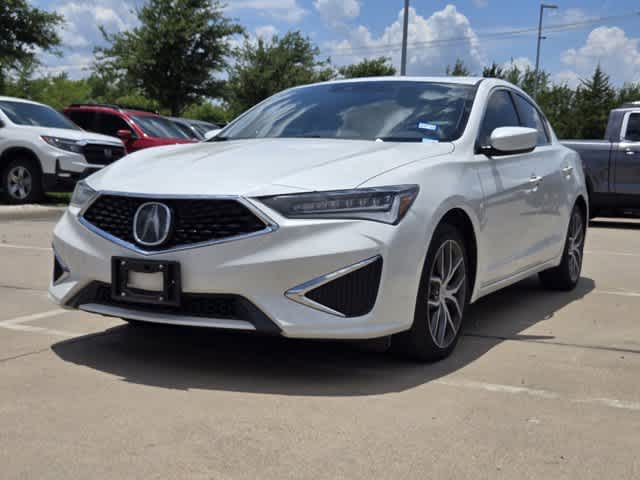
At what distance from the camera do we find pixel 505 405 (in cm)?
409

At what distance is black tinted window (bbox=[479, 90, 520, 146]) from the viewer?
18.4 ft

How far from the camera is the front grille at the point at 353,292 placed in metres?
4.16

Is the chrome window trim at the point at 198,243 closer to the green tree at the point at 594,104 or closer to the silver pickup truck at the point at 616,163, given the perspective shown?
the silver pickup truck at the point at 616,163

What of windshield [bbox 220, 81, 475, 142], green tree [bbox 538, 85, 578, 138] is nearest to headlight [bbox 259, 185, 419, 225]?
windshield [bbox 220, 81, 475, 142]

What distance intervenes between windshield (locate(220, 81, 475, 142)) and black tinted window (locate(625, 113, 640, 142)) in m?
9.34

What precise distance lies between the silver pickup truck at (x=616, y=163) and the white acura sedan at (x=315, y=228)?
9244 mm

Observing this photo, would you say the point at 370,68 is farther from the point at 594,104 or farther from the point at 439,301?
the point at 439,301

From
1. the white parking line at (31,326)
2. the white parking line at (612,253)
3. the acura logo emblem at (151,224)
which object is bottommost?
the white parking line at (612,253)

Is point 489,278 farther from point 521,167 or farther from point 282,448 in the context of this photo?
point 282,448

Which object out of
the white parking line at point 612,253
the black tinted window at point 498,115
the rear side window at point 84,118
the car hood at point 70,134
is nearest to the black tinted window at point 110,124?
the rear side window at point 84,118

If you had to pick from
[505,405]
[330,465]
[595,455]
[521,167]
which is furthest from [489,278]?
[330,465]

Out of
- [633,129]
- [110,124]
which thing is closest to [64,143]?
[110,124]

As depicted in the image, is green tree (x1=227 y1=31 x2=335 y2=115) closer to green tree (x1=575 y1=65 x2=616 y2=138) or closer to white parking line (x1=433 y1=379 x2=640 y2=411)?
green tree (x1=575 y1=65 x2=616 y2=138)

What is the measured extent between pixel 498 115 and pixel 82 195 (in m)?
2.73
